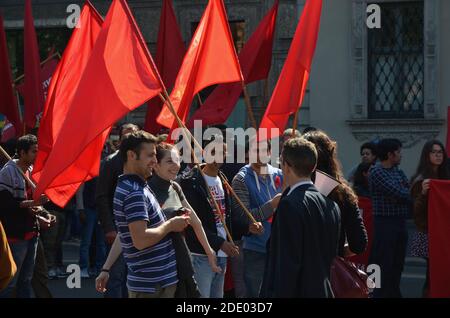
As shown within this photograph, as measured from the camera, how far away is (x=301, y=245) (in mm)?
5598

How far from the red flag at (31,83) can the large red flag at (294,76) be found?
300 cm

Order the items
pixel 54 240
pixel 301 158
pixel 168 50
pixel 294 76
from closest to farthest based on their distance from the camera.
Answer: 1. pixel 301 158
2. pixel 294 76
3. pixel 168 50
4. pixel 54 240

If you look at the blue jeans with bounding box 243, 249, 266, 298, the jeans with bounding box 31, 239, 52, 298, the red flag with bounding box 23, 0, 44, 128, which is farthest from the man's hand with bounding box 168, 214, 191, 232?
the red flag with bounding box 23, 0, 44, 128

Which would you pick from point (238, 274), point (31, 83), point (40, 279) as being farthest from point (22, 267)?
point (31, 83)

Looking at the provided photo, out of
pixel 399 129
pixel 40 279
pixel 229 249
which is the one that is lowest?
pixel 40 279

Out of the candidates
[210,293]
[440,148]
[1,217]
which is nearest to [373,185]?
[440,148]

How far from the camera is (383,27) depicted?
16.4m

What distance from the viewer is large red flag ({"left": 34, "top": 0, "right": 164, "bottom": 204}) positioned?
6.71 metres

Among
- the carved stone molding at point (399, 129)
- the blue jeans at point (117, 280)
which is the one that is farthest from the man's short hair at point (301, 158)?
the carved stone molding at point (399, 129)

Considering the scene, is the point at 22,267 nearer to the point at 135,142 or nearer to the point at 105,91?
the point at 105,91

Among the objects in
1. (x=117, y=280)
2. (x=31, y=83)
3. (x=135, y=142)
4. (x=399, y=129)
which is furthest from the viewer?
(x=399, y=129)

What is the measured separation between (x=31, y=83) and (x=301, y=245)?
5892 millimetres

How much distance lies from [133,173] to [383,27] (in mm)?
10602

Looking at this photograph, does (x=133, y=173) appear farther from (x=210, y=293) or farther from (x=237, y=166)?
(x=237, y=166)
